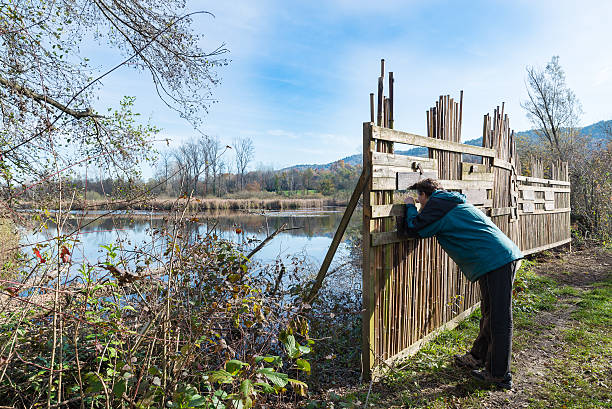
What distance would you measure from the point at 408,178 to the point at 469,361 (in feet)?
6.33

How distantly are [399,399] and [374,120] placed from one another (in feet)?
8.28

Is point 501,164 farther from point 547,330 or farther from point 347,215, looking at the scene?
point 347,215

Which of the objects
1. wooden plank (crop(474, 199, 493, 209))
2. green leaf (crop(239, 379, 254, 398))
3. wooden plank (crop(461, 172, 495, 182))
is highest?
wooden plank (crop(461, 172, 495, 182))

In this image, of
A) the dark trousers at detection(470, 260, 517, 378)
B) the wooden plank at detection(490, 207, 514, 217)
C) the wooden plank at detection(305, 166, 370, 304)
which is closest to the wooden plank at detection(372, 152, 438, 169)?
the wooden plank at detection(305, 166, 370, 304)

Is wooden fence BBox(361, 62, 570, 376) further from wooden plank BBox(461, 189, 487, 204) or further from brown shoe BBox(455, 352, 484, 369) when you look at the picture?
brown shoe BBox(455, 352, 484, 369)

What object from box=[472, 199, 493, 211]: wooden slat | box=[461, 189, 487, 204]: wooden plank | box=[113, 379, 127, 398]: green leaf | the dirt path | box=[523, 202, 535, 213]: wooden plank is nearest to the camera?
box=[113, 379, 127, 398]: green leaf

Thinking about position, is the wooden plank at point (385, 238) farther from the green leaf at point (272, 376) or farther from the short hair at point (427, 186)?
the green leaf at point (272, 376)

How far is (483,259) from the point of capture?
132 inches

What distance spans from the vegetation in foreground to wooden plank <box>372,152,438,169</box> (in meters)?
2.01

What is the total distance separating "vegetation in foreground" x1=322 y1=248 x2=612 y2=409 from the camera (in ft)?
10.4

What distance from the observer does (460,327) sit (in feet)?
16.1

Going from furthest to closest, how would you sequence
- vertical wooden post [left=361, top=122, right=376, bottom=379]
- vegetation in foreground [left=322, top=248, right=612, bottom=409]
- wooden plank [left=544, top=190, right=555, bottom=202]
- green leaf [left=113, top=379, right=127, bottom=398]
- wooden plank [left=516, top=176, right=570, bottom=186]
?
wooden plank [left=544, top=190, right=555, bottom=202]
wooden plank [left=516, top=176, right=570, bottom=186]
vertical wooden post [left=361, top=122, right=376, bottom=379]
vegetation in foreground [left=322, top=248, right=612, bottom=409]
green leaf [left=113, top=379, right=127, bottom=398]

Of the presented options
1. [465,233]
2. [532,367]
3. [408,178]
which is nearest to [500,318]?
[465,233]

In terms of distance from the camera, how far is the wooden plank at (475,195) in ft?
16.4
